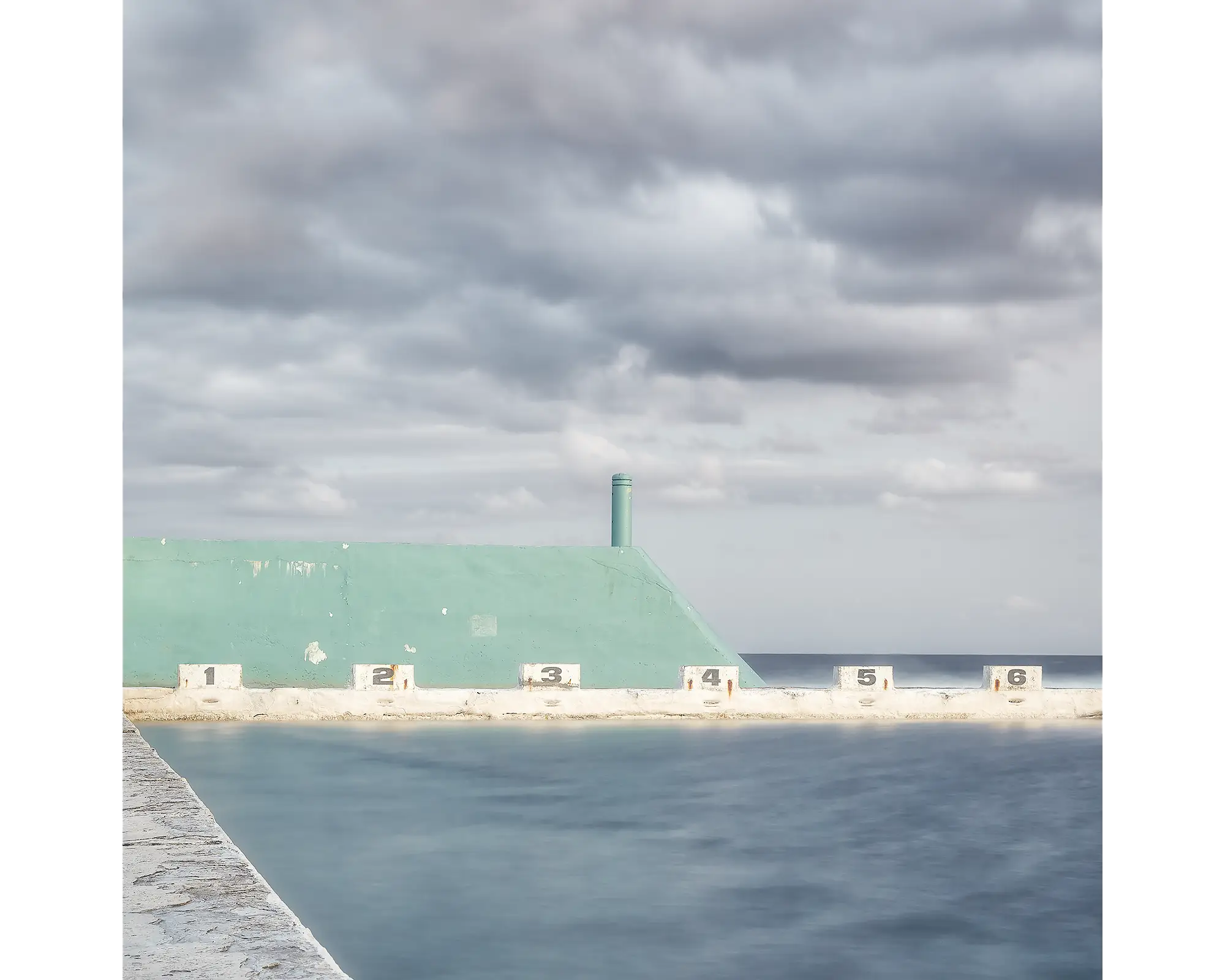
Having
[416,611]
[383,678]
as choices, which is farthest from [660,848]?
[416,611]

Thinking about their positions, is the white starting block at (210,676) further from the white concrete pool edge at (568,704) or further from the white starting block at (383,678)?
the white starting block at (383,678)

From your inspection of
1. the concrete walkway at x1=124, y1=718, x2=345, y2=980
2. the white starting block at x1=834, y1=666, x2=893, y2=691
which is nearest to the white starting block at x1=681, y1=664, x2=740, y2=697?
the white starting block at x1=834, y1=666, x2=893, y2=691

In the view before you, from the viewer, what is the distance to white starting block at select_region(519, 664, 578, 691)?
57.0ft

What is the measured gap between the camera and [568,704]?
17.1 m

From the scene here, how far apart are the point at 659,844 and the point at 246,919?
Answer: 18.1 ft

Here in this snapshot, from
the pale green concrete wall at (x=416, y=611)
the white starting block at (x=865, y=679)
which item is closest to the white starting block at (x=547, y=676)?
the pale green concrete wall at (x=416, y=611)

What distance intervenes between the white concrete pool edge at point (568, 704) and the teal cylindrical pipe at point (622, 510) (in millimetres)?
2970

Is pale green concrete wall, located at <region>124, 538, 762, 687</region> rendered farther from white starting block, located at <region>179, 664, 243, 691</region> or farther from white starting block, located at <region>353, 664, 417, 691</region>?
white starting block, located at <region>179, 664, 243, 691</region>

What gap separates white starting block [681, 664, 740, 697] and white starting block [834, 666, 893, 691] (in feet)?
6.47

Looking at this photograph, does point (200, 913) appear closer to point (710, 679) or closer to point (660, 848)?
point (660, 848)

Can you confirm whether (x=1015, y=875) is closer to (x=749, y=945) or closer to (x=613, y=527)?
(x=749, y=945)

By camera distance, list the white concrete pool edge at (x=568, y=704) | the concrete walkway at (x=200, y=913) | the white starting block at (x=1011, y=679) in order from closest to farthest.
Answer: the concrete walkway at (x=200, y=913)
the white concrete pool edge at (x=568, y=704)
the white starting block at (x=1011, y=679)

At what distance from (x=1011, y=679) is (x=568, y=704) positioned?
8.14 metres

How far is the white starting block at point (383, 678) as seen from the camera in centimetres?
1700
